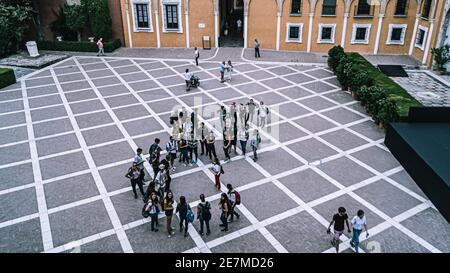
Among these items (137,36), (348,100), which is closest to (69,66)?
(137,36)

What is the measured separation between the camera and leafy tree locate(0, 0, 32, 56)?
31.9m

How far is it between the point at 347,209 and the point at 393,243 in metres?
2.02

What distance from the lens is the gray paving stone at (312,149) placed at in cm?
1716

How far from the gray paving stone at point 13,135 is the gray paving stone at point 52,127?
534mm

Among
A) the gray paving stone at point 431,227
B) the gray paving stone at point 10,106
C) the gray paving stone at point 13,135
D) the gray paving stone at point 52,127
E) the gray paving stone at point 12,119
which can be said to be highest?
the gray paving stone at point 10,106

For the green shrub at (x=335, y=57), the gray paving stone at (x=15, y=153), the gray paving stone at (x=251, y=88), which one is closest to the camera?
the gray paving stone at (x=15, y=153)

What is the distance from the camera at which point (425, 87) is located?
25.1 meters

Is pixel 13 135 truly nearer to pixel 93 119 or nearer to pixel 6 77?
pixel 93 119

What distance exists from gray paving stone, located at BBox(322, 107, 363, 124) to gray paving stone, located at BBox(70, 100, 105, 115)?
1352cm

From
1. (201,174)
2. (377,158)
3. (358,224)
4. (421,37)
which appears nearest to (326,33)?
(421,37)

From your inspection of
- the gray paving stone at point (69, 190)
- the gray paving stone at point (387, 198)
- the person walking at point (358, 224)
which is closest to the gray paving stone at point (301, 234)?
the person walking at point (358, 224)

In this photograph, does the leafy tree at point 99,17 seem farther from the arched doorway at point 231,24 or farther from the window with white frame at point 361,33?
the window with white frame at point 361,33

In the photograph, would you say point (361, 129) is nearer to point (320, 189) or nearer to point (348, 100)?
point (348, 100)

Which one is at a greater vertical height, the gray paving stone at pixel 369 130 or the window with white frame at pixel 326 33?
the window with white frame at pixel 326 33
